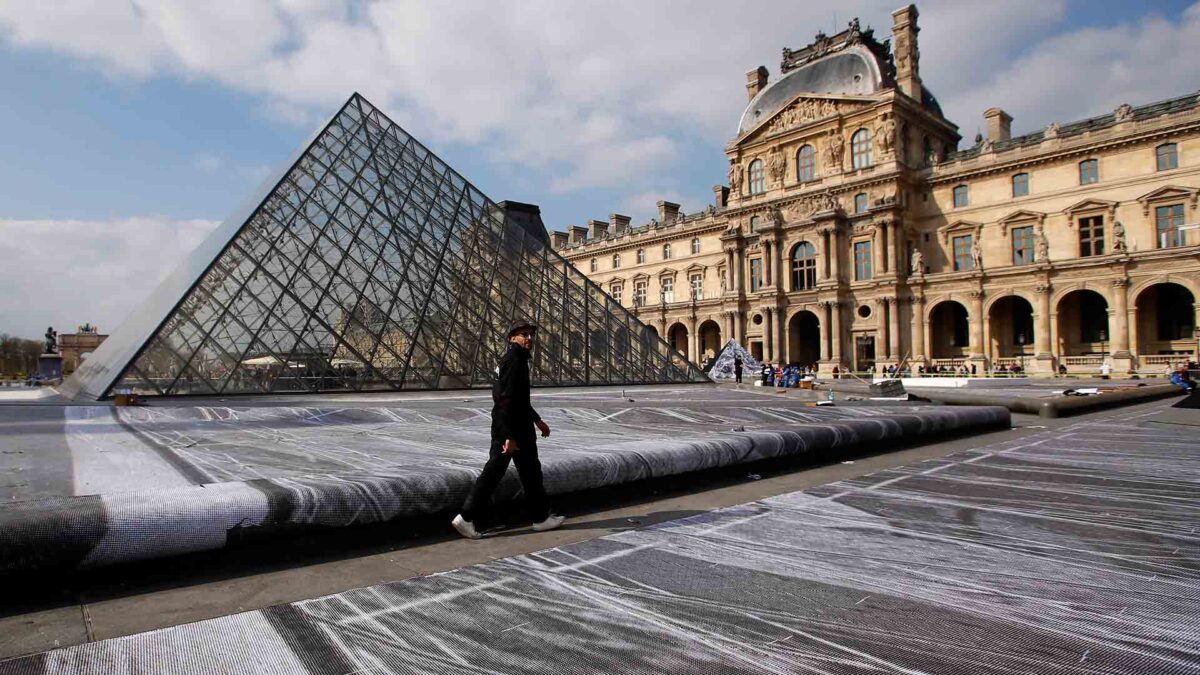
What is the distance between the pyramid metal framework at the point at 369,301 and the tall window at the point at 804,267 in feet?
77.7

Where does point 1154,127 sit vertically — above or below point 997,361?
above

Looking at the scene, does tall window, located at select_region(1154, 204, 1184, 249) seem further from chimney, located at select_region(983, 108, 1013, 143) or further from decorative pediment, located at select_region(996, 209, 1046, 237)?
chimney, located at select_region(983, 108, 1013, 143)

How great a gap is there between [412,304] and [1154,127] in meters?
33.7

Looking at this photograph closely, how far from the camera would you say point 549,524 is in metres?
3.61

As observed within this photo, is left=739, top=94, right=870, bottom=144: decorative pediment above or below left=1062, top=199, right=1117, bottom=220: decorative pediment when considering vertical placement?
above

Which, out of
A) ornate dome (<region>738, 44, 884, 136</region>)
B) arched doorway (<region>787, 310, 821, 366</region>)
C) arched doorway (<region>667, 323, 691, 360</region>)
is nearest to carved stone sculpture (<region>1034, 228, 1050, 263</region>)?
ornate dome (<region>738, 44, 884, 136</region>)

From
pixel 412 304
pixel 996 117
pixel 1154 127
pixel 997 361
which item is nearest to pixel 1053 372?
pixel 997 361

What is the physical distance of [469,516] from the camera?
135 inches

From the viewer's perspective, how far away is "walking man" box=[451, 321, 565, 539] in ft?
11.2

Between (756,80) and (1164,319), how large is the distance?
95.7ft

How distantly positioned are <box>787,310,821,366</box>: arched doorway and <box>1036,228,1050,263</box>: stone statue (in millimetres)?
12359

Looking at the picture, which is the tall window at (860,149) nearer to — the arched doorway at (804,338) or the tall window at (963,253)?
the tall window at (963,253)

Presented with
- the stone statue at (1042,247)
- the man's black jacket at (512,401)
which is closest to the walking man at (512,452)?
the man's black jacket at (512,401)

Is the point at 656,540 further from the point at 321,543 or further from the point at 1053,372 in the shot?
the point at 1053,372
